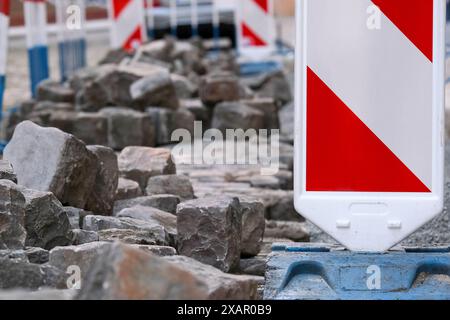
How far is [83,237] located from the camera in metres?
3.60

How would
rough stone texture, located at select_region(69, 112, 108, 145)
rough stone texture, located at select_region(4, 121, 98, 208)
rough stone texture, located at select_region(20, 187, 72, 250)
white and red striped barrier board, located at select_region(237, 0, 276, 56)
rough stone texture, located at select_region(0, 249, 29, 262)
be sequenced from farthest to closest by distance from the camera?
white and red striped barrier board, located at select_region(237, 0, 276, 56) → rough stone texture, located at select_region(69, 112, 108, 145) → rough stone texture, located at select_region(4, 121, 98, 208) → rough stone texture, located at select_region(20, 187, 72, 250) → rough stone texture, located at select_region(0, 249, 29, 262)

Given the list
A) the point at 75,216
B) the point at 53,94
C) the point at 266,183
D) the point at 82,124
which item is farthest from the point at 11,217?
the point at 53,94

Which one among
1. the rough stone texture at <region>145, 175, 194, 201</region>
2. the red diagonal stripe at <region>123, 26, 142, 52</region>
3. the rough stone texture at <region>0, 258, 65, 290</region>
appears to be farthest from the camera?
the red diagonal stripe at <region>123, 26, 142, 52</region>

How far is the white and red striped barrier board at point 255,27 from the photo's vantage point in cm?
1443

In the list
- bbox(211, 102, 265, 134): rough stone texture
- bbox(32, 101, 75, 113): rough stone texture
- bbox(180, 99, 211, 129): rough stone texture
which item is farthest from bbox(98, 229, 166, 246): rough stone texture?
bbox(180, 99, 211, 129): rough stone texture

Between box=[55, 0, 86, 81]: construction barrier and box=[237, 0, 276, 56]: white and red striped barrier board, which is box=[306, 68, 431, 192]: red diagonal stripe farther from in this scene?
box=[237, 0, 276, 56]: white and red striped barrier board

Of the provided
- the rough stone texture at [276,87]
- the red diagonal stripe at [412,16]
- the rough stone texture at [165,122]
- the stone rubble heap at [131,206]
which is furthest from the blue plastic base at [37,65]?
the red diagonal stripe at [412,16]

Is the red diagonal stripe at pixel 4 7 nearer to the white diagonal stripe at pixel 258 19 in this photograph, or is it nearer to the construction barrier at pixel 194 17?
the white diagonal stripe at pixel 258 19

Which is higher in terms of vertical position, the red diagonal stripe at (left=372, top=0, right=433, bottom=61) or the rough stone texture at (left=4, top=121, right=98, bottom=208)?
the red diagonal stripe at (left=372, top=0, right=433, bottom=61)

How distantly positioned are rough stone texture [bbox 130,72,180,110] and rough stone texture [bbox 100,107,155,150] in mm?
Result: 430

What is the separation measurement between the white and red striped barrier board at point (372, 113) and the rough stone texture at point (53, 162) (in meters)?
1.27

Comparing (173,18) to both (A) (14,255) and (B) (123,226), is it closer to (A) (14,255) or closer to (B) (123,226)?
(B) (123,226)

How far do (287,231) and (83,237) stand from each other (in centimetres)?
154

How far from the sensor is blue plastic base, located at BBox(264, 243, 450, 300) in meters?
2.97
